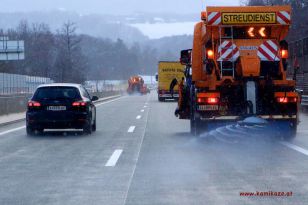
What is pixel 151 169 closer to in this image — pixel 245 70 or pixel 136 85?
pixel 245 70

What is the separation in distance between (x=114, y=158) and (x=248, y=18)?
5.46m

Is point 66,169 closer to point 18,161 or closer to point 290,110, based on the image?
point 18,161

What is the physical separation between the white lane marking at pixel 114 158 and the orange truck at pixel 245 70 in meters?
2.53

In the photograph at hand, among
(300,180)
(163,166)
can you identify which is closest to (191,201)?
(300,180)

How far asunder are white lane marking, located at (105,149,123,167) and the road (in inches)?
0.7

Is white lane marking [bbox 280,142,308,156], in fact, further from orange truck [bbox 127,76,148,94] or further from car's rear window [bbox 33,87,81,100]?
orange truck [bbox 127,76,148,94]

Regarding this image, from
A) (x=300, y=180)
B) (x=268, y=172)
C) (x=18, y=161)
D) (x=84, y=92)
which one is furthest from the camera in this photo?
(x=84, y=92)

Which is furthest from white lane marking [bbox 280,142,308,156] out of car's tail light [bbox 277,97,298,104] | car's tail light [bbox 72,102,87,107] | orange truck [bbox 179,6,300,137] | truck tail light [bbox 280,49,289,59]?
car's tail light [bbox 72,102,87,107]

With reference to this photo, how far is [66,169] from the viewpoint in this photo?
11039 mm

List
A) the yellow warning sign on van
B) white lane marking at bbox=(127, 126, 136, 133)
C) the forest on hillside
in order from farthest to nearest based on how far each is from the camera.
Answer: the forest on hillside → white lane marking at bbox=(127, 126, 136, 133) → the yellow warning sign on van

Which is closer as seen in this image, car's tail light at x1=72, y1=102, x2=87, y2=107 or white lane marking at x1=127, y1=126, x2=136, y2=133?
car's tail light at x1=72, y1=102, x2=87, y2=107

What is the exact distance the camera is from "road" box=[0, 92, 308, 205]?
8.29m

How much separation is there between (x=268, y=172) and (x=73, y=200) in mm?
3599

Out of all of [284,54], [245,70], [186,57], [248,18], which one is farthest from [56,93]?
[284,54]
